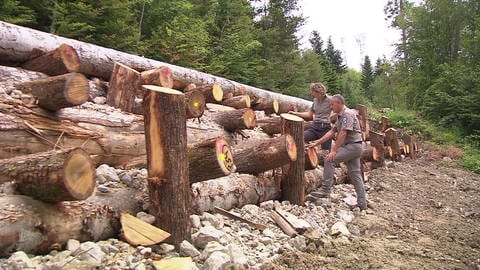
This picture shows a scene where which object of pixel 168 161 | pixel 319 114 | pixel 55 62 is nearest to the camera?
pixel 168 161


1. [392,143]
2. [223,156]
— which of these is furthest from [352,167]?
[392,143]

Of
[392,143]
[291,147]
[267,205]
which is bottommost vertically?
[267,205]

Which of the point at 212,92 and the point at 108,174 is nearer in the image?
the point at 108,174

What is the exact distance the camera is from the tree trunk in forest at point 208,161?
4.27 metres

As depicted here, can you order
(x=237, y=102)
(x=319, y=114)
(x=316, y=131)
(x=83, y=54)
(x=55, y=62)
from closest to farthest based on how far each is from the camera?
1. (x=55, y=62)
2. (x=83, y=54)
3. (x=319, y=114)
4. (x=316, y=131)
5. (x=237, y=102)

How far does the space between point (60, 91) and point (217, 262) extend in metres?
2.63

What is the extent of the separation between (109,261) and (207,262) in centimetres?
78

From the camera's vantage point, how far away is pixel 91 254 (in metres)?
3.09

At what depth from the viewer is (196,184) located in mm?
4781

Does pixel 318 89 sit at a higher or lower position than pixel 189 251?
higher

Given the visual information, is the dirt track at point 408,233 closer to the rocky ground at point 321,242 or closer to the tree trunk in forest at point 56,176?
the rocky ground at point 321,242


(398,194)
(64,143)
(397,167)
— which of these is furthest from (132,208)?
(397,167)

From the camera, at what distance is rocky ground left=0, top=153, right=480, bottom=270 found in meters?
3.25

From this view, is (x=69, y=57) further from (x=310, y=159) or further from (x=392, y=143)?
(x=392, y=143)
